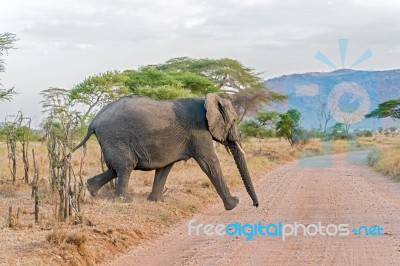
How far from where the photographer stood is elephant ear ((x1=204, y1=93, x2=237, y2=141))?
12.1 metres

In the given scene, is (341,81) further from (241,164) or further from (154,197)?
(154,197)

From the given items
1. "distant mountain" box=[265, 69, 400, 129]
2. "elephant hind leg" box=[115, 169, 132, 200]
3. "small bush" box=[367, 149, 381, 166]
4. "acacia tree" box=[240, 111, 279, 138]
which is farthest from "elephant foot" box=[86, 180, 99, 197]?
"distant mountain" box=[265, 69, 400, 129]

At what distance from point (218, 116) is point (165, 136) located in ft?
3.38

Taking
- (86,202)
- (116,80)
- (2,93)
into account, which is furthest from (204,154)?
(116,80)

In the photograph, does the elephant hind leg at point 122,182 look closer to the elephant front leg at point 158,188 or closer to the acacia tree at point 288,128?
the elephant front leg at point 158,188

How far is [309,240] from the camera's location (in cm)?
895

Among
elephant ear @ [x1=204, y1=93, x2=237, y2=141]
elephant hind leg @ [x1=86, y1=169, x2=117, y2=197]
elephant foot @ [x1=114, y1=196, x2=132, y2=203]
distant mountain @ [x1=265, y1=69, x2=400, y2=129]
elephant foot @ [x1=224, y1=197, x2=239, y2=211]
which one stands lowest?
distant mountain @ [x1=265, y1=69, x2=400, y2=129]

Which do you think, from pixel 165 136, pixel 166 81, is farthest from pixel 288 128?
pixel 165 136

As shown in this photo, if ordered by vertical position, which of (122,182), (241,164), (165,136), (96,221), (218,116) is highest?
(218,116)

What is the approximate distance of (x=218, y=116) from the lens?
12.1m

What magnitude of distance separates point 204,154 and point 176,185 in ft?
11.8

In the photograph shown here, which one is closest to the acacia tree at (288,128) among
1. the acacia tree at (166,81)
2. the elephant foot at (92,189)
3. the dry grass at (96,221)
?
the acacia tree at (166,81)

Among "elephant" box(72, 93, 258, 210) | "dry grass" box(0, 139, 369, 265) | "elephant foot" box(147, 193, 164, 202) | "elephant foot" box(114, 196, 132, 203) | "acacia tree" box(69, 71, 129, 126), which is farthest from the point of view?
"acacia tree" box(69, 71, 129, 126)

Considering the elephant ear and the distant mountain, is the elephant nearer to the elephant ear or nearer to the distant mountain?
the elephant ear
